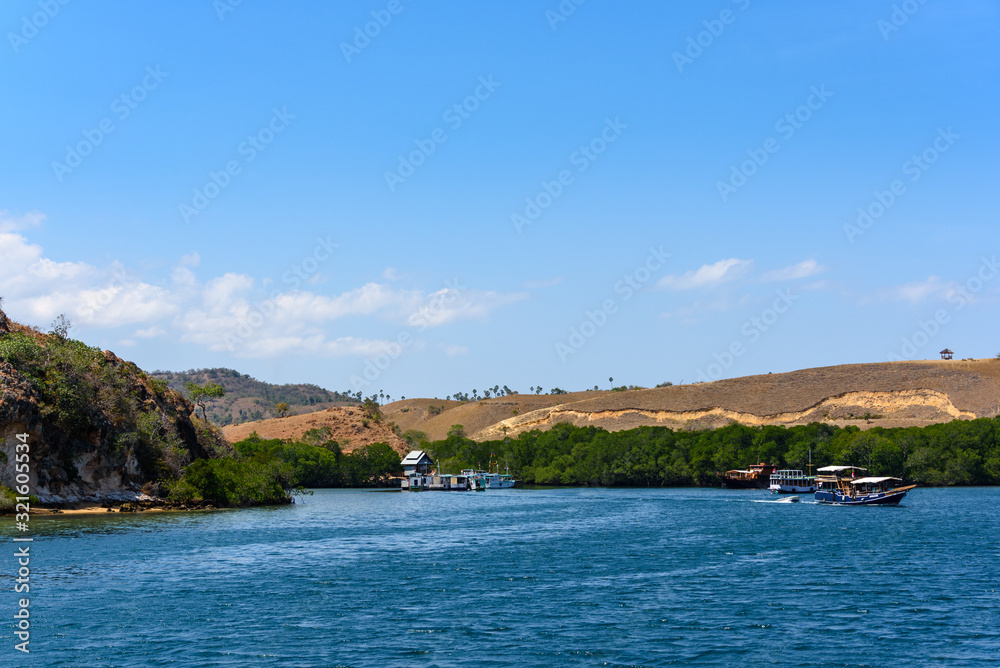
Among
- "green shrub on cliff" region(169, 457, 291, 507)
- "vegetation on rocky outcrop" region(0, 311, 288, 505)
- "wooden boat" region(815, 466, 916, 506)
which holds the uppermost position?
"vegetation on rocky outcrop" region(0, 311, 288, 505)

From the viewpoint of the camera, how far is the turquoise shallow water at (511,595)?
97.2 feet

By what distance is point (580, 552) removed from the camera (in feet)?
182

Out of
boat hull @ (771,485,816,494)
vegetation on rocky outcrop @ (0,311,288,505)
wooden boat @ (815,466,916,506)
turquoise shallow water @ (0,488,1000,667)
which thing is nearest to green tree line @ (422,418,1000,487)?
boat hull @ (771,485,816,494)

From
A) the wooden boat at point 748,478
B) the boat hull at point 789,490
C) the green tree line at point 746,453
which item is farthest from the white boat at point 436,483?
the boat hull at point 789,490

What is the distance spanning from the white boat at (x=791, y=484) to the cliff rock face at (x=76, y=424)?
86.7 metres

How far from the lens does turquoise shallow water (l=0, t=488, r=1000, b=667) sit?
97.2 ft

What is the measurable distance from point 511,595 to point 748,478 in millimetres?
117216

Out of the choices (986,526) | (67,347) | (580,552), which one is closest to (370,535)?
(580,552)

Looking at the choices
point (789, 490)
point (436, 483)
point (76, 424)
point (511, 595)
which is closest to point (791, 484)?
point (789, 490)

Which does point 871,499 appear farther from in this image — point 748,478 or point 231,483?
point 231,483

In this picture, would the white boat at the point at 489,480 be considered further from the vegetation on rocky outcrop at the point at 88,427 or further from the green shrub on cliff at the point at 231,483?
the vegetation on rocky outcrop at the point at 88,427

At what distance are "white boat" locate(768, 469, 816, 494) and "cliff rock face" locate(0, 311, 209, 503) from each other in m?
86.7

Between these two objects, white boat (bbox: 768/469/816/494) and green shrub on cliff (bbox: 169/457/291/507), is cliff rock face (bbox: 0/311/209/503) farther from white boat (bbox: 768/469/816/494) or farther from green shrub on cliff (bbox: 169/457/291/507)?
white boat (bbox: 768/469/816/494)

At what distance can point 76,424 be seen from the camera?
82312 mm
